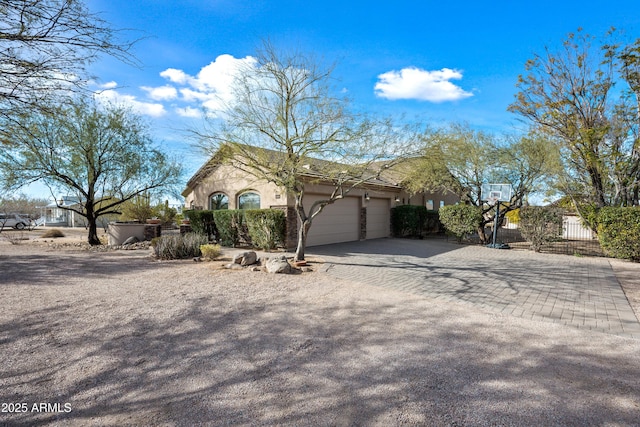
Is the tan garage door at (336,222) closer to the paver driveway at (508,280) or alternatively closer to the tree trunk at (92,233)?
the paver driveway at (508,280)

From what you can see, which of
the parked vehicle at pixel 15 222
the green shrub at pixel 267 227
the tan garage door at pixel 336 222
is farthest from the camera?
the parked vehicle at pixel 15 222

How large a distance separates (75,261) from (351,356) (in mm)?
10625

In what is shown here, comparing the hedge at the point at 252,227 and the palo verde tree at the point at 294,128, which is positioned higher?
the palo verde tree at the point at 294,128

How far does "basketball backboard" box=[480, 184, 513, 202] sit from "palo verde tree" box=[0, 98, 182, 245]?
51.6ft

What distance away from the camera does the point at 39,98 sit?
550 cm

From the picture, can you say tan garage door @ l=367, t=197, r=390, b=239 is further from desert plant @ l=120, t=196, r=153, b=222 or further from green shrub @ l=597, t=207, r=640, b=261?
desert plant @ l=120, t=196, r=153, b=222

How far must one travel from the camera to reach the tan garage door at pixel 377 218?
681 inches

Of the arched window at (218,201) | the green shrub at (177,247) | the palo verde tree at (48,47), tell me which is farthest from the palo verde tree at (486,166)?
the palo verde tree at (48,47)

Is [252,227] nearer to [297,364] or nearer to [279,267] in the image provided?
[279,267]

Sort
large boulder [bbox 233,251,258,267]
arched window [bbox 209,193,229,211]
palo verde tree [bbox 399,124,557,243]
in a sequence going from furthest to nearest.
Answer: arched window [bbox 209,193,229,211] → palo verde tree [bbox 399,124,557,243] → large boulder [bbox 233,251,258,267]

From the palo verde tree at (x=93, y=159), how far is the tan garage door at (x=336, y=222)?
871 centimetres

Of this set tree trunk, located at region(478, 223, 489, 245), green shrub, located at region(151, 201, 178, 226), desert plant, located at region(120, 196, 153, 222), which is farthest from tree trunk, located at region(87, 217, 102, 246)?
tree trunk, located at region(478, 223, 489, 245)

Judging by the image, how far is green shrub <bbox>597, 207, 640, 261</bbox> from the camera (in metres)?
10.2

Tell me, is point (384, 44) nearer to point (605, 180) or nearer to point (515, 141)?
point (515, 141)
